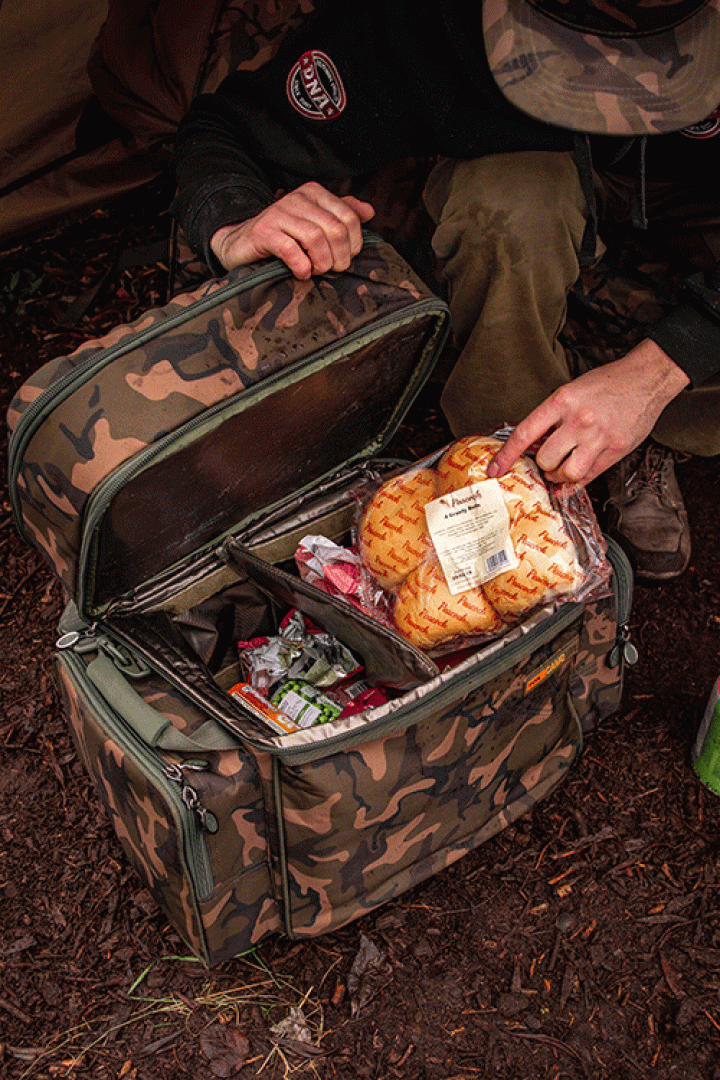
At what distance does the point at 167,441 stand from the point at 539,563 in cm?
63

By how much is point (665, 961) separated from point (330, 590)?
91 centimetres


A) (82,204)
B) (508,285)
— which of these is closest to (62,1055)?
(508,285)

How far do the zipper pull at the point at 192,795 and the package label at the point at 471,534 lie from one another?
520 mm

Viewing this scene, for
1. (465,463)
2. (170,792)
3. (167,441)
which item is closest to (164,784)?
(170,792)

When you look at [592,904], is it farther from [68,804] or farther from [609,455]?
[68,804]

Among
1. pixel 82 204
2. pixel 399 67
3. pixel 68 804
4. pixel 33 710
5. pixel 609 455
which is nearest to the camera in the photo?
pixel 609 455

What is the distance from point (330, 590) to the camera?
5.26 feet

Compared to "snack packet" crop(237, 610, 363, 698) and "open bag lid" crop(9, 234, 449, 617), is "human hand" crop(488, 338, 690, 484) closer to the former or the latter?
"open bag lid" crop(9, 234, 449, 617)

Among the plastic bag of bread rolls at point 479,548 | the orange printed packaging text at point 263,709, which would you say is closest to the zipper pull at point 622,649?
the plastic bag of bread rolls at point 479,548

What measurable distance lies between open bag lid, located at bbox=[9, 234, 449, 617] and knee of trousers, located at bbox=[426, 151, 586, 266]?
0.23 metres

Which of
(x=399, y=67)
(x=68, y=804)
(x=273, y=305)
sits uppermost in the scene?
(x=399, y=67)

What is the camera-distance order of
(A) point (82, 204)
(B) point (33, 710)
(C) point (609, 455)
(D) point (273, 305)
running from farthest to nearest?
(A) point (82, 204) < (B) point (33, 710) < (C) point (609, 455) < (D) point (273, 305)

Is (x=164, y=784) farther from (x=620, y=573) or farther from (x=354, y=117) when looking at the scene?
(x=354, y=117)

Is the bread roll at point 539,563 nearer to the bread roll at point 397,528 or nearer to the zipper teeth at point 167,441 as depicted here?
the bread roll at point 397,528
